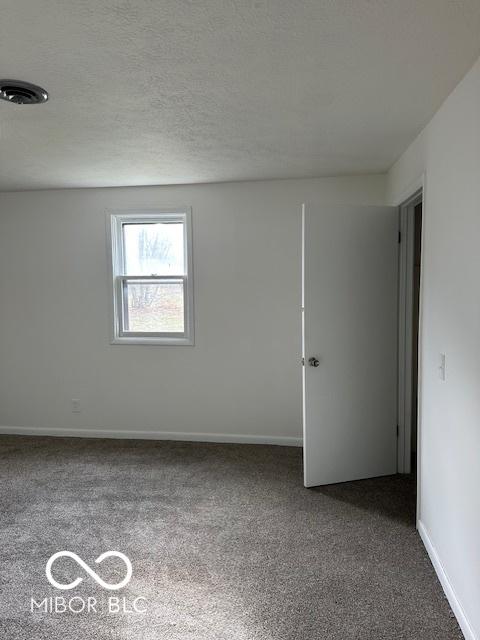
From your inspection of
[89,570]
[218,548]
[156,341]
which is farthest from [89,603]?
[156,341]

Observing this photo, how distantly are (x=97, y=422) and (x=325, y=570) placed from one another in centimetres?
273

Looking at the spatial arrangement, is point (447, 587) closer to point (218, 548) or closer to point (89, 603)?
point (218, 548)

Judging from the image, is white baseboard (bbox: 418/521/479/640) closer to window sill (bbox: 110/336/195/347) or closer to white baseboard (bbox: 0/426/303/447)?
white baseboard (bbox: 0/426/303/447)

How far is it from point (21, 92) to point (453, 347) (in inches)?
89.8

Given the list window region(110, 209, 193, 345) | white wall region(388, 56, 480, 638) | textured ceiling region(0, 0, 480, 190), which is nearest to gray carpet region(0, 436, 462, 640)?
white wall region(388, 56, 480, 638)

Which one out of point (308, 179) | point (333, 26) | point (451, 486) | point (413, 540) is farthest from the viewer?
point (308, 179)

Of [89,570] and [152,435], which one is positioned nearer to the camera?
[89,570]

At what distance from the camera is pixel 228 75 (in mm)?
1831

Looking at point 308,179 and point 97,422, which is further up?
point 308,179

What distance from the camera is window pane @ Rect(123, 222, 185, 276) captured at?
4.07m

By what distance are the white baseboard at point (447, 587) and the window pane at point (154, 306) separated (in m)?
2.55

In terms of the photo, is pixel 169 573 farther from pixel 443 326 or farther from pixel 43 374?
pixel 43 374

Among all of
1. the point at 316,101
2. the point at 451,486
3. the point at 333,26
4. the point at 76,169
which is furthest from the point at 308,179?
the point at 451,486

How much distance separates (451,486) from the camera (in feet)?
6.59
